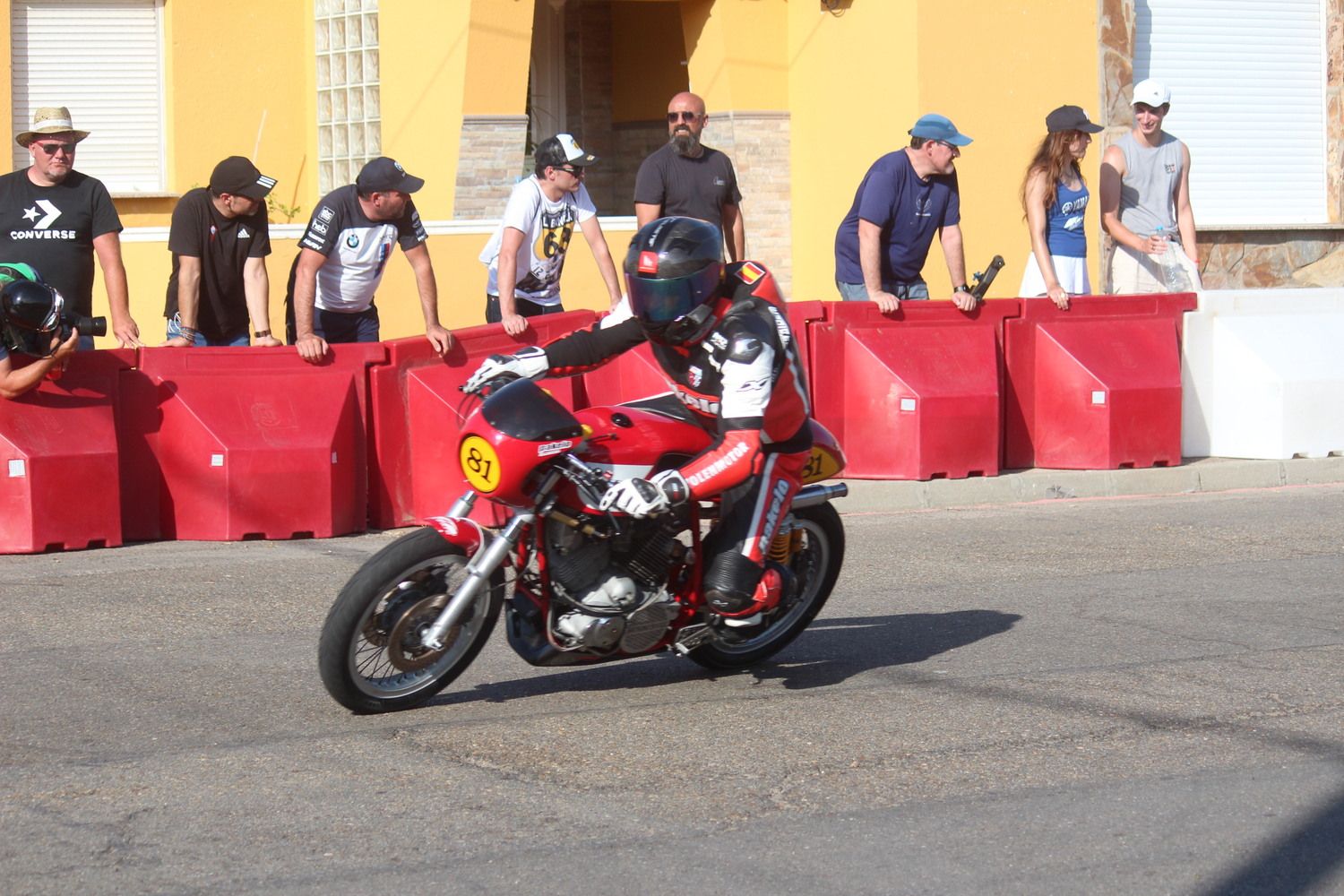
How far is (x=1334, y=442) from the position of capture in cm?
1217

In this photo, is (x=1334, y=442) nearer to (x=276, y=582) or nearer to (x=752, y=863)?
(x=276, y=582)

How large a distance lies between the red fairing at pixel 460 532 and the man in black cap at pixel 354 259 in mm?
4024

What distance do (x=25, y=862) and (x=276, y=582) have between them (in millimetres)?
3945

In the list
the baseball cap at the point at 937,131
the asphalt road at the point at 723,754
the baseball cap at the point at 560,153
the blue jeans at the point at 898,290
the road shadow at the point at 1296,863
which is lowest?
the road shadow at the point at 1296,863

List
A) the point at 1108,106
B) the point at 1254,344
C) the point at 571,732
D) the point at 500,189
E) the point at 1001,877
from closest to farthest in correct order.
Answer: the point at 1001,877
the point at 571,732
the point at 1254,344
the point at 500,189
the point at 1108,106

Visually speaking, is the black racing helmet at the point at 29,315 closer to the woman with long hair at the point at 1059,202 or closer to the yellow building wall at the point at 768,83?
the woman with long hair at the point at 1059,202

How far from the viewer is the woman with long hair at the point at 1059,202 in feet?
38.0

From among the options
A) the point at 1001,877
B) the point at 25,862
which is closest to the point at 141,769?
the point at 25,862

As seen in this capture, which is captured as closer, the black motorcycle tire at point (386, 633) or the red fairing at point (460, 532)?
the black motorcycle tire at point (386, 633)

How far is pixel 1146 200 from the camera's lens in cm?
1243

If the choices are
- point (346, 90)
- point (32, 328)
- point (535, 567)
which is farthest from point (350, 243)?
point (346, 90)

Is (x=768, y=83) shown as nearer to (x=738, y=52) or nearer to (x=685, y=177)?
(x=738, y=52)

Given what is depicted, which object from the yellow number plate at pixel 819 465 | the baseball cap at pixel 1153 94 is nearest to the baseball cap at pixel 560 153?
the yellow number plate at pixel 819 465

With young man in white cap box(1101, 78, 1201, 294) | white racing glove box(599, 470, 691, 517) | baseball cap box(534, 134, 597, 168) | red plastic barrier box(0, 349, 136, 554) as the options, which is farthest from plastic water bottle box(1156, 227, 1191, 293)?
white racing glove box(599, 470, 691, 517)
